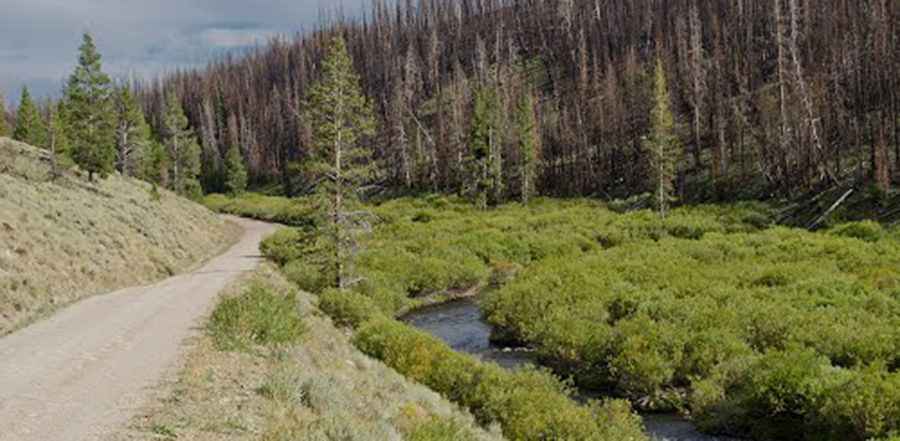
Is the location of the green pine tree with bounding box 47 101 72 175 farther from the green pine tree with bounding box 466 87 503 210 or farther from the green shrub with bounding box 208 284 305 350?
the green shrub with bounding box 208 284 305 350

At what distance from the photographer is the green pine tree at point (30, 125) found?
82.4 metres

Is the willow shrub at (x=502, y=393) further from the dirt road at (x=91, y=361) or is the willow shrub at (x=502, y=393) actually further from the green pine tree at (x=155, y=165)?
the green pine tree at (x=155, y=165)

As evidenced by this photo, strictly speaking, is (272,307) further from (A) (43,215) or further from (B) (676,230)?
(B) (676,230)

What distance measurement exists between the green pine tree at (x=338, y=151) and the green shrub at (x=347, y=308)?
8.18 ft

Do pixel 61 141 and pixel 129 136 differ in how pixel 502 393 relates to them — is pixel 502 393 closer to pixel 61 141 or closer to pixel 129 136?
pixel 61 141

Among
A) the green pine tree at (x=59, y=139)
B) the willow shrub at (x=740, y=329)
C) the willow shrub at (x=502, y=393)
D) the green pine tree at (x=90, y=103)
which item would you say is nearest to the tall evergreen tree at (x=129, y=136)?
the green pine tree at (x=59, y=139)

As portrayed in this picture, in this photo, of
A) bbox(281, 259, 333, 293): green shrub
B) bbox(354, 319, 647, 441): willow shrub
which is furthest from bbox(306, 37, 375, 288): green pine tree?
bbox(354, 319, 647, 441): willow shrub

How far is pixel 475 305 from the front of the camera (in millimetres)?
34344

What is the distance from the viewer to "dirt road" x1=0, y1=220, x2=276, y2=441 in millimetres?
9938

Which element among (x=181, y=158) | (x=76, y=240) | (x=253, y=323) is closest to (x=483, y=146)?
(x=76, y=240)

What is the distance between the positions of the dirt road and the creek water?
30.9ft

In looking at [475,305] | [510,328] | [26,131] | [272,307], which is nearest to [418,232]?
[475,305]

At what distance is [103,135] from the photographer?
5450 cm

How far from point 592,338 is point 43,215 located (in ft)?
77.7
